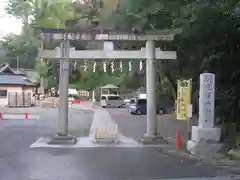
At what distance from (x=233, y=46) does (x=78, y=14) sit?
16967 millimetres

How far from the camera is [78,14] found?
1204 inches

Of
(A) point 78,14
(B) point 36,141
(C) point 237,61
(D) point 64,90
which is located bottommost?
(B) point 36,141

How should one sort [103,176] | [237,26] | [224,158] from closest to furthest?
[103,176] → [224,158] → [237,26]

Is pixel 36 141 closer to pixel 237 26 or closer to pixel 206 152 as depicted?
pixel 206 152

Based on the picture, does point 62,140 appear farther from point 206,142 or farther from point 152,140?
point 206,142

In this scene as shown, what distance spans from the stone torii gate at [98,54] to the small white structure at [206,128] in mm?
3349

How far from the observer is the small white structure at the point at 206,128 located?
13578 mm

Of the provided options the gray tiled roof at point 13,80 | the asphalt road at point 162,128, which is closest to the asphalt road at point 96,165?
the asphalt road at point 162,128

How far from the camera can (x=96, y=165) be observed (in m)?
11.6

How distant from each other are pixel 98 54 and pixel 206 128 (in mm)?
5935

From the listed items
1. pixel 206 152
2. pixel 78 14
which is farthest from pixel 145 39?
pixel 78 14

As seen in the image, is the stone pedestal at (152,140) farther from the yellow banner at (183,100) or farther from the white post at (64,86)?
the white post at (64,86)

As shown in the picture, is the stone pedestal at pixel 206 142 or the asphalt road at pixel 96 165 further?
the stone pedestal at pixel 206 142

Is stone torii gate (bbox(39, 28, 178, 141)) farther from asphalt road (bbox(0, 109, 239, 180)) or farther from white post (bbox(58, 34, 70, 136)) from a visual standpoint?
asphalt road (bbox(0, 109, 239, 180))
